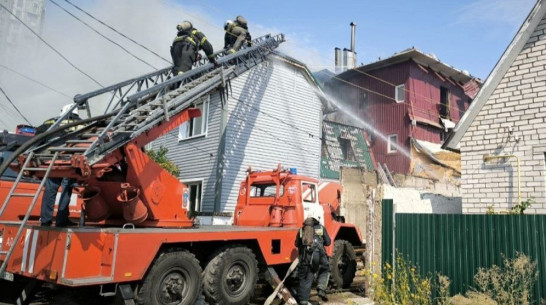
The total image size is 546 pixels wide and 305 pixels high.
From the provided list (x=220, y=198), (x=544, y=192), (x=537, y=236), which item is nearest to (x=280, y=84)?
(x=220, y=198)

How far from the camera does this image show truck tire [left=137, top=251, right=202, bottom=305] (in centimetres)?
606

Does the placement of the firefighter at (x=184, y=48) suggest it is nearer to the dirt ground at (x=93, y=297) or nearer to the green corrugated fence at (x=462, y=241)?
the dirt ground at (x=93, y=297)

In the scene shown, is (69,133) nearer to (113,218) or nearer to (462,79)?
(113,218)

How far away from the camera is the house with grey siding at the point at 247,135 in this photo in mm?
16078

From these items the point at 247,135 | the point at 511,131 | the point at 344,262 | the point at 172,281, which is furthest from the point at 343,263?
the point at 247,135

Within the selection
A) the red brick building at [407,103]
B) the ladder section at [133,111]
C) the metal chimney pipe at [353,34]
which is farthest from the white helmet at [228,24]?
the metal chimney pipe at [353,34]

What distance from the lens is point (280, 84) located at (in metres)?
18.7

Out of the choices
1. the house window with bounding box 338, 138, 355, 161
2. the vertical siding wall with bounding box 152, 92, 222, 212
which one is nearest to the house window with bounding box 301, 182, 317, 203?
the vertical siding wall with bounding box 152, 92, 222, 212

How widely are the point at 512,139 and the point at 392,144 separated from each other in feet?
55.6

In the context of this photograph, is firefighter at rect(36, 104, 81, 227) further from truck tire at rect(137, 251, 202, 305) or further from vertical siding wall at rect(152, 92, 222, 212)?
vertical siding wall at rect(152, 92, 222, 212)

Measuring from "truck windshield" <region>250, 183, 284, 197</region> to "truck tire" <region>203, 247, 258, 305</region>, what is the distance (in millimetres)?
2296

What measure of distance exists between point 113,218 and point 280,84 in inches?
500

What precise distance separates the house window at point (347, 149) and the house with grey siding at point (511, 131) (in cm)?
1388

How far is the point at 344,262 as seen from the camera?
9.85 m
